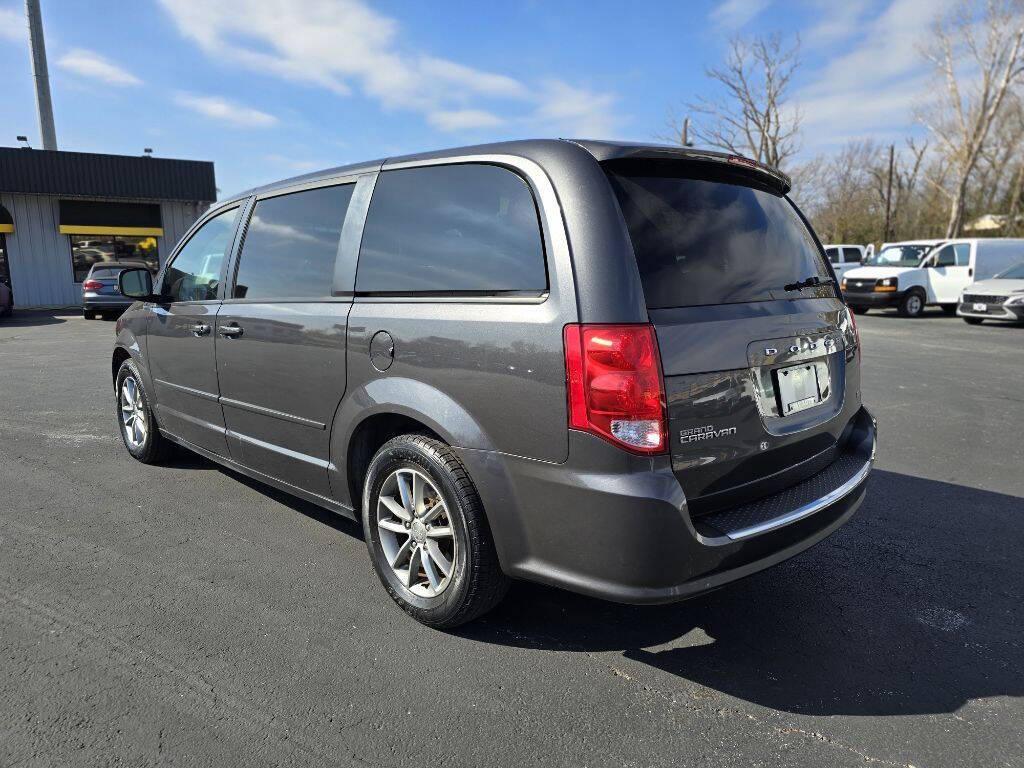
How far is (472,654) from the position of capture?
8.81 feet

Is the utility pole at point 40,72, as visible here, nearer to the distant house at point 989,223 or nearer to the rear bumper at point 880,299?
the rear bumper at point 880,299

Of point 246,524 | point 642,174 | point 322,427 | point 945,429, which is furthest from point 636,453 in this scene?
point 945,429

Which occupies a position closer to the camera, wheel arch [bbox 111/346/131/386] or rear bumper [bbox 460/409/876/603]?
rear bumper [bbox 460/409/876/603]

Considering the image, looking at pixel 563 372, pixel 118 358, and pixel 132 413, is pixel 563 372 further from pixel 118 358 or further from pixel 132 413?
pixel 118 358

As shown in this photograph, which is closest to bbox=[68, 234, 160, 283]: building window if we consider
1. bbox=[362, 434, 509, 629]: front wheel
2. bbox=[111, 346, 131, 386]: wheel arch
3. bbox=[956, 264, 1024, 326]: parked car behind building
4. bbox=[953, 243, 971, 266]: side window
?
bbox=[111, 346, 131, 386]: wheel arch

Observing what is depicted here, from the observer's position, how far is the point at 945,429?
620cm

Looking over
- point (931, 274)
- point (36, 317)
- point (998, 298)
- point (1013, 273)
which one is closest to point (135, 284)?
point (998, 298)

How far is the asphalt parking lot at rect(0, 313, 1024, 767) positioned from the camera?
219 centimetres

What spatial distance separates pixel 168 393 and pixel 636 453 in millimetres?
3515

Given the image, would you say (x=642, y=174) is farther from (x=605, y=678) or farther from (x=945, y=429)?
(x=945, y=429)

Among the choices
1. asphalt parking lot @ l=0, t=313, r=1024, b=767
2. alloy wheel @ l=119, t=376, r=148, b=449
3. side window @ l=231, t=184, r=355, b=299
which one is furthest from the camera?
alloy wheel @ l=119, t=376, r=148, b=449

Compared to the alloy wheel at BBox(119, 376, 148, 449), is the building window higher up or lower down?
higher up

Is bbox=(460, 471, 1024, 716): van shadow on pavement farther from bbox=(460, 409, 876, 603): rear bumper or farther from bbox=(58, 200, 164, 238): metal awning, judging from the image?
bbox=(58, 200, 164, 238): metal awning

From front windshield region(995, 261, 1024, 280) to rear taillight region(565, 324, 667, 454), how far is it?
17.5 meters
